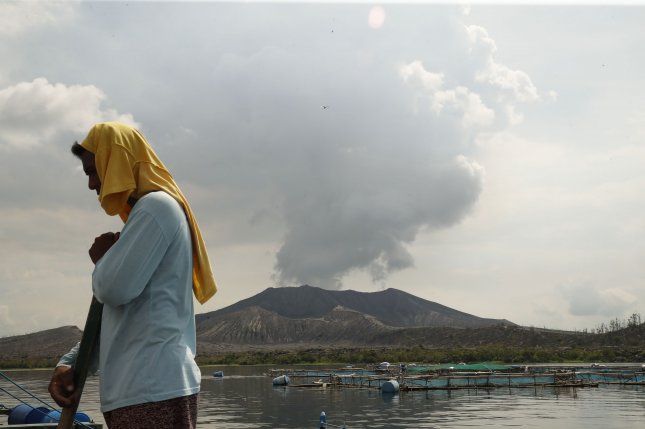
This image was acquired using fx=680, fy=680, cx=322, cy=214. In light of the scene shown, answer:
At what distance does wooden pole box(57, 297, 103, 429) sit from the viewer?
212 centimetres

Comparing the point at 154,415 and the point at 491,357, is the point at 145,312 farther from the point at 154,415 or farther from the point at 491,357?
the point at 491,357

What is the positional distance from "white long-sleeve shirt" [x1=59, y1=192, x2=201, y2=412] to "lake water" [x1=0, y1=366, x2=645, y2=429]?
2888 cm

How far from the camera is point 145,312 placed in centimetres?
203

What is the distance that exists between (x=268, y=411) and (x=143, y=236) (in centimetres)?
3781

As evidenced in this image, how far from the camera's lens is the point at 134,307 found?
204 cm

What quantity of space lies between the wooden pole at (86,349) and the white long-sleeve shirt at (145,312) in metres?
0.07

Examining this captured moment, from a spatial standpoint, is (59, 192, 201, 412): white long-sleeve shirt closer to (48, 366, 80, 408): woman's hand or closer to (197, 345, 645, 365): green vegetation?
(48, 366, 80, 408): woman's hand

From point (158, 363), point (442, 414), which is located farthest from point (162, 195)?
point (442, 414)

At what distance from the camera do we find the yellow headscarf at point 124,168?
83.5 inches

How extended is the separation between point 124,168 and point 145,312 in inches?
18.1

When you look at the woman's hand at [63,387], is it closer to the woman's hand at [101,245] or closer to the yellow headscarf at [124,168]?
the woman's hand at [101,245]

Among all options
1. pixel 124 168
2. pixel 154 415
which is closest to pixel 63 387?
pixel 154 415

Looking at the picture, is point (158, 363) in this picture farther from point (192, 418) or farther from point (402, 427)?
point (402, 427)

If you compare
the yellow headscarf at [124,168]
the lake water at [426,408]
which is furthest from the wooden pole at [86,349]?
the lake water at [426,408]
